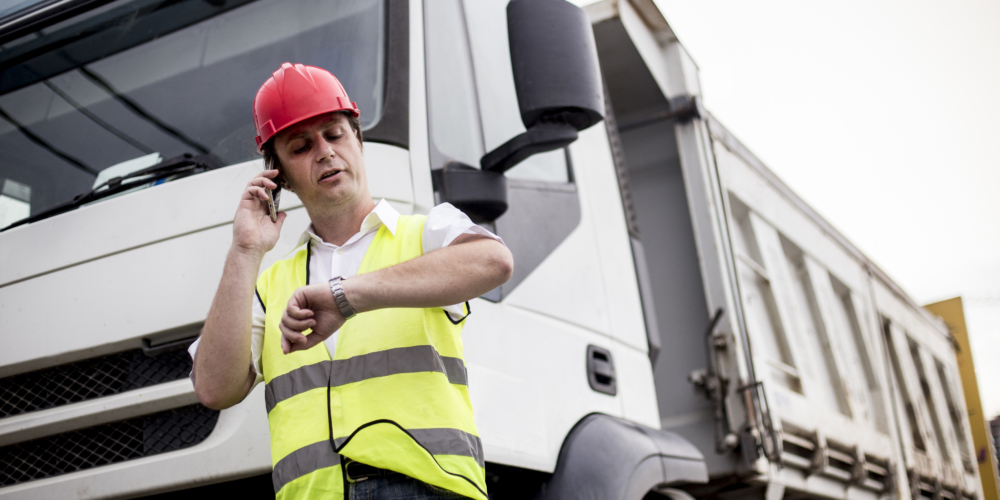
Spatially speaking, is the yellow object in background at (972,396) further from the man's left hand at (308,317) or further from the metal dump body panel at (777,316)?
the man's left hand at (308,317)

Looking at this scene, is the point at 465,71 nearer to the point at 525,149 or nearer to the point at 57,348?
the point at 525,149

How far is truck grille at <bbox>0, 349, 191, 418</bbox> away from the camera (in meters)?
1.78

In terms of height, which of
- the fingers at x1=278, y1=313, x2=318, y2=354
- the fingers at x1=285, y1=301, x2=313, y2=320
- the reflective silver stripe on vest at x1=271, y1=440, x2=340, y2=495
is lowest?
the reflective silver stripe on vest at x1=271, y1=440, x2=340, y2=495

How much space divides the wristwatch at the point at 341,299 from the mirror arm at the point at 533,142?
811 millimetres

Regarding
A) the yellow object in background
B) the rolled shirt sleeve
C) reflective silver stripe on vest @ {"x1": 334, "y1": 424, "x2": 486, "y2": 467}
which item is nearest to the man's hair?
the rolled shirt sleeve

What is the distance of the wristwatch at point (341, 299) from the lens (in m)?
1.24

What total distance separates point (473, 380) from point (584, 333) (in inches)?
25.1

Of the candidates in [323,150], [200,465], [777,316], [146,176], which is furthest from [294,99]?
[777,316]

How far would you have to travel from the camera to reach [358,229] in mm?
1541

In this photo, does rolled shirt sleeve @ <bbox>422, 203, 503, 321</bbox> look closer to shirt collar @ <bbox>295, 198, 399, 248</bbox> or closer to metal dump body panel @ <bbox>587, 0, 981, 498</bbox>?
shirt collar @ <bbox>295, 198, 399, 248</bbox>

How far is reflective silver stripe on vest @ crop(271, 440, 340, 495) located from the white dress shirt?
0.16m

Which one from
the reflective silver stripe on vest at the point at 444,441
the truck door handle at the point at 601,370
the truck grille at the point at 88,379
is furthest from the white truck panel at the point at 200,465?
the truck door handle at the point at 601,370

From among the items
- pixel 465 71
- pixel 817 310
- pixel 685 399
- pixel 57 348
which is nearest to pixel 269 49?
pixel 465 71

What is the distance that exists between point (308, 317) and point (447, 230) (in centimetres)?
29
